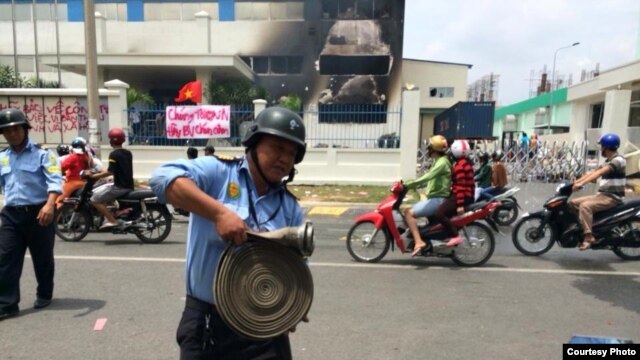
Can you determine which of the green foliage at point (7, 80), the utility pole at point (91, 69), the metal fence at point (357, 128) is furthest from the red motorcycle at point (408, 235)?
the green foliage at point (7, 80)

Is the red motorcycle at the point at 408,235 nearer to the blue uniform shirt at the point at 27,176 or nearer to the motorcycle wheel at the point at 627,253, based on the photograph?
the motorcycle wheel at the point at 627,253

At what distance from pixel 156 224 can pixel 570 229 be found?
6026 mm

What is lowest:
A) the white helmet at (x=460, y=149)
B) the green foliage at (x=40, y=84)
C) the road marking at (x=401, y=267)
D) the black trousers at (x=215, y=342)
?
the road marking at (x=401, y=267)

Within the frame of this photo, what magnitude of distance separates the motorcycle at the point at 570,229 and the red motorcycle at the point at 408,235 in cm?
92

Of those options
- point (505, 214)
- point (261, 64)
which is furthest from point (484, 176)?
point (261, 64)

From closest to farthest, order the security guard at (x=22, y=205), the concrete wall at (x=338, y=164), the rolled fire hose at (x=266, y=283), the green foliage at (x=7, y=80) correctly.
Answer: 1. the rolled fire hose at (x=266, y=283)
2. the security guard at (x=22, y=205)
3. the concrete wall at (x=338, y=164)
4. the green foliage at (x=7, y=80)

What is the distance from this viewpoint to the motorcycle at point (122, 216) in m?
7.34

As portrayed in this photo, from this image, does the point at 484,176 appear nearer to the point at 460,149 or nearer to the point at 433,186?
the point at 460,149

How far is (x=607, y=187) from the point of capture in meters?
6.46

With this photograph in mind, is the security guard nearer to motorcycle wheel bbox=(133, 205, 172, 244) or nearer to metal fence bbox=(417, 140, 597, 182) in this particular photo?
motorcycle wheel bbox=(133, 205, 172, 244)

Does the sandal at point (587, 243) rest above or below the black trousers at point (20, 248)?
below

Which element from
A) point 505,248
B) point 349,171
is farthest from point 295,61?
point 505,248

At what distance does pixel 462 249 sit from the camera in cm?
628

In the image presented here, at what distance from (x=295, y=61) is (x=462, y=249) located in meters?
26.2
